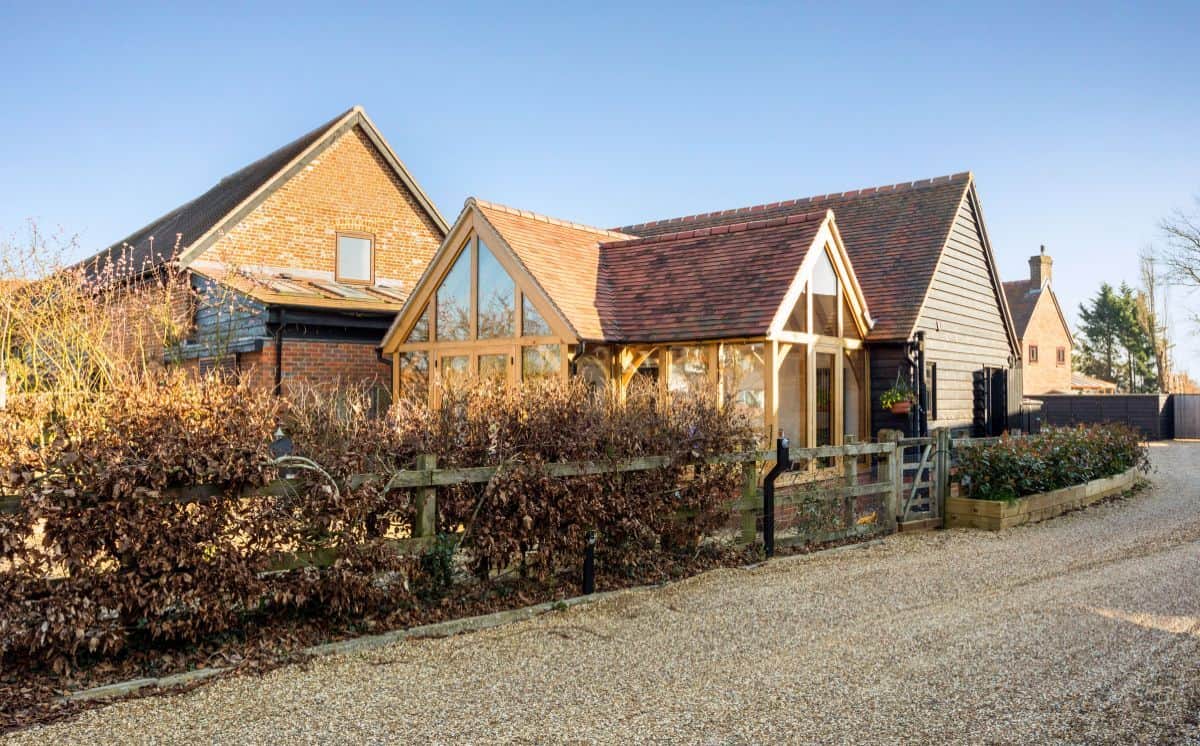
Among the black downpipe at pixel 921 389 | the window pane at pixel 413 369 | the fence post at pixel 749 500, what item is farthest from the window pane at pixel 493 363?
the black downpipe at pixel 921 389

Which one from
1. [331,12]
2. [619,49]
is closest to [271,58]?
[331,12]

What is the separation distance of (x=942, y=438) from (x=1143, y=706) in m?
7.15

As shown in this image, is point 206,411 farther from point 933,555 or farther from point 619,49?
point 619,49

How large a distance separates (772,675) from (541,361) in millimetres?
8868

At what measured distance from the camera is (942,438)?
1183 cm

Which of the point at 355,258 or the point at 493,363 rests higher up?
the point at 355,258

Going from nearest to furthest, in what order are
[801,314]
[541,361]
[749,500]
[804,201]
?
[749,500], [801,314], [541,361], [804,201]

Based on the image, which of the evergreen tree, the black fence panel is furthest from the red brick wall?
the evergreen tree

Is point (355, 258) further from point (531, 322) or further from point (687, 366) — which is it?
point (687, 366)

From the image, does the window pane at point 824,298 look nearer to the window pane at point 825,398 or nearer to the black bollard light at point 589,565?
the window pane at point 825,398

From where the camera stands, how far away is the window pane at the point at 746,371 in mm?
13445

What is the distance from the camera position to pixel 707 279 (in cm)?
1451

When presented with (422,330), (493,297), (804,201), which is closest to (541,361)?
(493,297)

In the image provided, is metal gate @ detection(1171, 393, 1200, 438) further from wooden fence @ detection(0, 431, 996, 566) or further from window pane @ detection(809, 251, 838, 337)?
wooden fence @ detection(0, 431, 996, 566)
